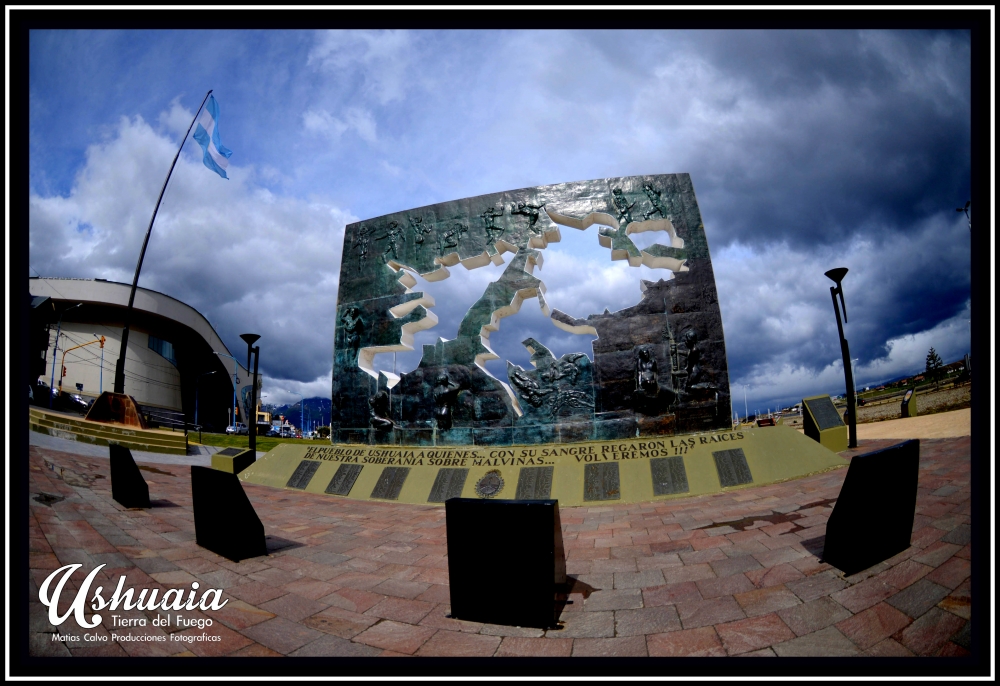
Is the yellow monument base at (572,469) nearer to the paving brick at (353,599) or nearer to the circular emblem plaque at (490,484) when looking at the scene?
the circular emblem plaque at (490,484)

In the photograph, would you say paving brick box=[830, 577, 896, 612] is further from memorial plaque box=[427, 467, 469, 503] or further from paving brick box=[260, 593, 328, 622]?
memorial plaque box=[427, 467, 469, 503]

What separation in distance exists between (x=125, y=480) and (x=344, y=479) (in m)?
6.81

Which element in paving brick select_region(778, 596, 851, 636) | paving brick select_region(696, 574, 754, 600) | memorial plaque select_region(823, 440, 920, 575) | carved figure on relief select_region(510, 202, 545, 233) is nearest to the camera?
paving brick select_region(778, 596, 851, 636)

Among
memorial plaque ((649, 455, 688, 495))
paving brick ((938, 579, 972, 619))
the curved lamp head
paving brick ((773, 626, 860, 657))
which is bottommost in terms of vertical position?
memorial plaque ((649, 455, 688, 495))

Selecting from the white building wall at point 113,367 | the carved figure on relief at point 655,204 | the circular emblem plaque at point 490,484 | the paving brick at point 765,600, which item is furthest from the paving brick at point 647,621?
the carved figure on relief at point 655,204

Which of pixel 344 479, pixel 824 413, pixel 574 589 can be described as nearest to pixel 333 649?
pixel 574 589

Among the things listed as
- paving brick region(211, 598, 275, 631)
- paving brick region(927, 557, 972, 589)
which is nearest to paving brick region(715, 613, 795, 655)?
paving brick region(927, 557, 972, 589)

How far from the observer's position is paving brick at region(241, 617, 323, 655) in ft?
7.80

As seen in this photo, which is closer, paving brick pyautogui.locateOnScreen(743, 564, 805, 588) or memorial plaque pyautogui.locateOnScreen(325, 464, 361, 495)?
paving brick pyautogui.locateOnScreen(743, 564, 805, 588)

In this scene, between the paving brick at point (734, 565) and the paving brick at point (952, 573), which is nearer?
the paving brick at point (952, 573)

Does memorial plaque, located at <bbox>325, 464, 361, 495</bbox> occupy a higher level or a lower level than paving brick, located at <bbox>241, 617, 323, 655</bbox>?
lower

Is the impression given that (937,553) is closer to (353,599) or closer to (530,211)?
(353,599)

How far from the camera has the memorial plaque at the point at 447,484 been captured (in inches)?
348

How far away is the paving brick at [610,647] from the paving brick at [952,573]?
1819mm
